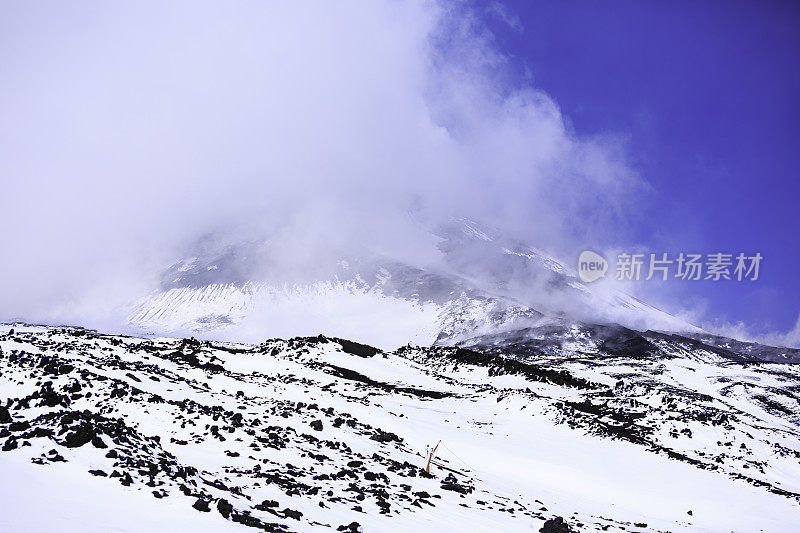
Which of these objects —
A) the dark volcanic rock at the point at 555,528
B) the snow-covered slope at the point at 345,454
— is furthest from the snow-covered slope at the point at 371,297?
the dark volcanic rock at the point at 555,528

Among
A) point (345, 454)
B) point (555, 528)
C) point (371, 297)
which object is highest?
point (371, 297)

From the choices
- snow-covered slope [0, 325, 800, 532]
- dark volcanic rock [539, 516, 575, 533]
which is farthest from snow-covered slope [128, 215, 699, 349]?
dark volcanic rock [539, 516, 575, 533]

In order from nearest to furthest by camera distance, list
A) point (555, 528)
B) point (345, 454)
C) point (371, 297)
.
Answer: point (555, 528) → point (345, 454) → point (371, 297)

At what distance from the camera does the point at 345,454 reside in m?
18.2

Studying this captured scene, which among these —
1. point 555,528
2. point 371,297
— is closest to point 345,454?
point 555,528

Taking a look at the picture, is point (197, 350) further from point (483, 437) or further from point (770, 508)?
point (770, 508)

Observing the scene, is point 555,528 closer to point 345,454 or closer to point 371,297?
point 345,454

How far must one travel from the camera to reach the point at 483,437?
90.1ft

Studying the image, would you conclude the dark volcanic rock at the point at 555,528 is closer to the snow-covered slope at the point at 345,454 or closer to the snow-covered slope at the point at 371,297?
the snow-covered slope at the point at 345,454

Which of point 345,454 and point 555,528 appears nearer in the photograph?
point 555,528

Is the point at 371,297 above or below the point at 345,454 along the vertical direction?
above

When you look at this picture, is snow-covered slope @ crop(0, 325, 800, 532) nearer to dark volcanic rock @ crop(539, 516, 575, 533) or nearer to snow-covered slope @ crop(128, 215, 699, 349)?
dark volcanic rock @ crop(539, 516, 575, 533)

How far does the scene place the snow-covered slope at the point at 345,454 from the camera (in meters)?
9.58

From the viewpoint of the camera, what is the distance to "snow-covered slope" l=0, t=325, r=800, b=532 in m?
9.58
